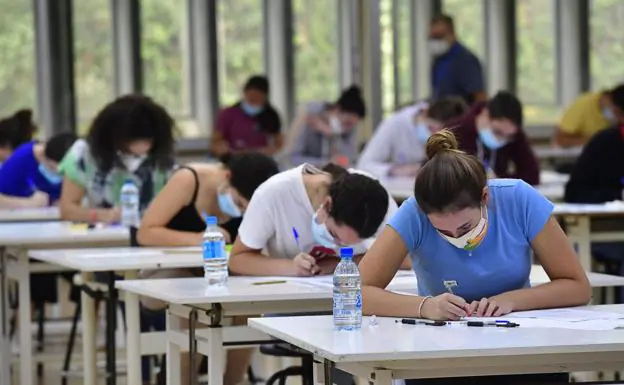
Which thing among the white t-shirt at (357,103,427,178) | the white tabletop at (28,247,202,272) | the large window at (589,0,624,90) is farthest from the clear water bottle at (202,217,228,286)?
the large window at (589,0,624,90)

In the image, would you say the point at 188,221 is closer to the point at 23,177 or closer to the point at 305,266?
the point at 305,266

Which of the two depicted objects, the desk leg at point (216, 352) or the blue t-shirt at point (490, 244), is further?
the desk leg at point (216, 352)

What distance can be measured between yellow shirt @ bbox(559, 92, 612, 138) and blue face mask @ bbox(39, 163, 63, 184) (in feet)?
17.7

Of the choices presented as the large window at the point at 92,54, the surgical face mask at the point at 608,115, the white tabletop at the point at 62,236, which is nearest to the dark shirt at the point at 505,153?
the white tabletop at the point at 62,236

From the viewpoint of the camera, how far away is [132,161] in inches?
247

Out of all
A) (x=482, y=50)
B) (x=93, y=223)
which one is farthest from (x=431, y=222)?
(x=482, y=50)

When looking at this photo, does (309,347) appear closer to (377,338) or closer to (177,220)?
(377,338)

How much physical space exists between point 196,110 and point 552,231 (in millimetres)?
8399

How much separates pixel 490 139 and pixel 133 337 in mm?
2882

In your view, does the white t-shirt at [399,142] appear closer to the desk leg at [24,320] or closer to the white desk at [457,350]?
the desk leg at [24,320]

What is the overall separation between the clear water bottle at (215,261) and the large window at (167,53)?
7054 millimetres

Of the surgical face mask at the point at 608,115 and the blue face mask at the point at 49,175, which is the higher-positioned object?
the surgical face mask at the point at 608,115

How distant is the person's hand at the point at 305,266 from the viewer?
14.3 feet

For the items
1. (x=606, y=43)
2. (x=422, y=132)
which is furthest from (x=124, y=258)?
(x=606, y=43)
